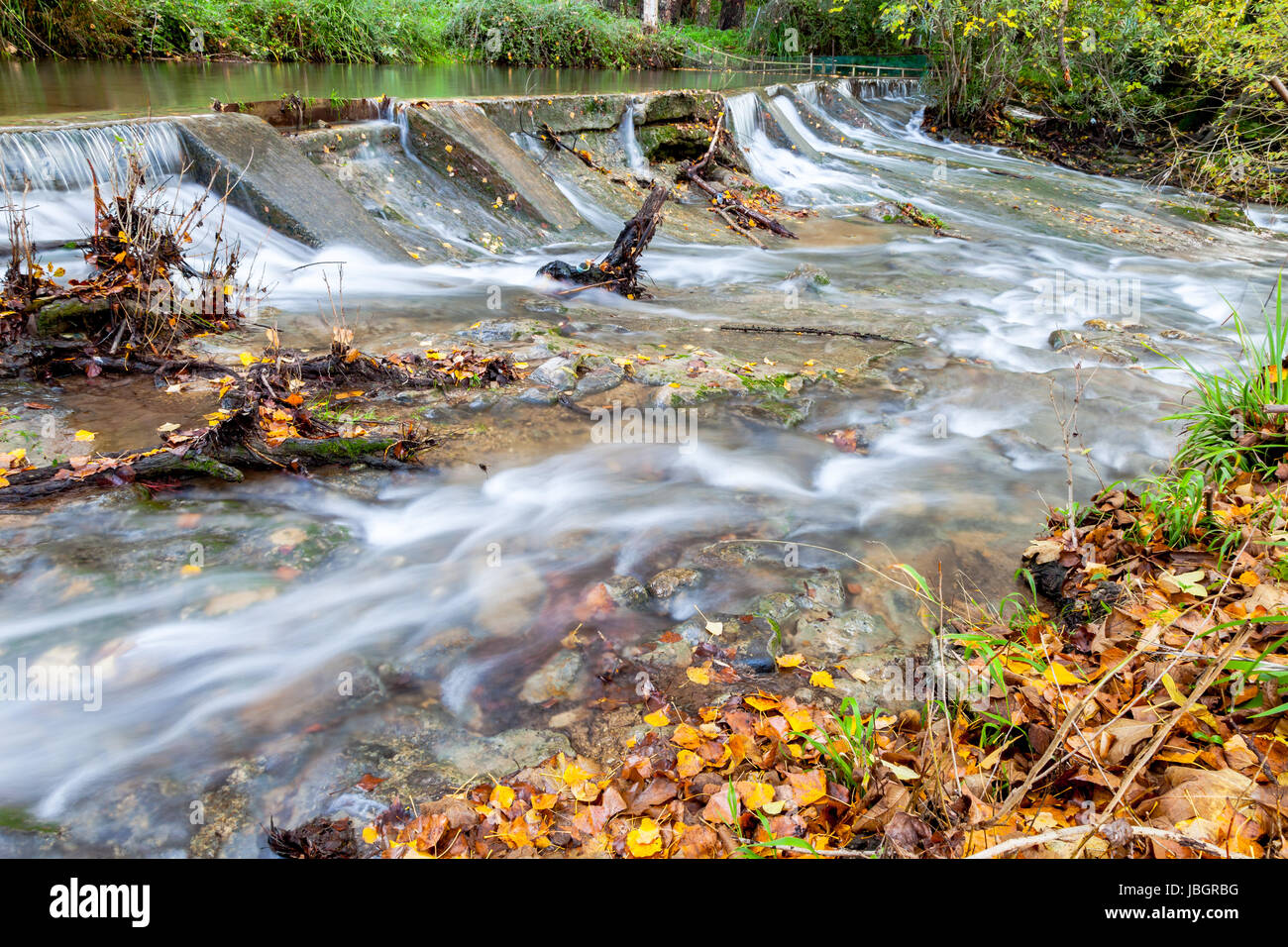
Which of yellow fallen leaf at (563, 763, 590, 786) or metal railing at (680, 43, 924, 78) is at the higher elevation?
metal railing at (680, 43, 924, 78)

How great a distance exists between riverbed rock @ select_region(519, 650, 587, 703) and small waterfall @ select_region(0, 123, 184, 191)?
5.85 meters

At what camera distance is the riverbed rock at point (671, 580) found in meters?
3.68

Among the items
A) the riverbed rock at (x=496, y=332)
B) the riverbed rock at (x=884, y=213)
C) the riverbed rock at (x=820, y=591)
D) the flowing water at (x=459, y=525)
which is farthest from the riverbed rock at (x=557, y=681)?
the riverbed rock at (x=884, y=213)

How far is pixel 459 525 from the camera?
13.8ft

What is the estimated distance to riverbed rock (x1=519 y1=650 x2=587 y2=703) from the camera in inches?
120

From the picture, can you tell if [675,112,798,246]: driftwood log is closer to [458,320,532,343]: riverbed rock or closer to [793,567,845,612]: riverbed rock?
[458,320,532,343]: riverbed rock

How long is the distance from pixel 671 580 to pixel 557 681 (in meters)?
0.85

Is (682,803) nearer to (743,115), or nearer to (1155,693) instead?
(1155,693)

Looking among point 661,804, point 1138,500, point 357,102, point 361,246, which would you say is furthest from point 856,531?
point 357,102

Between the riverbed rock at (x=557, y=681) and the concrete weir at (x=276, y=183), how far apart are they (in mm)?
5906

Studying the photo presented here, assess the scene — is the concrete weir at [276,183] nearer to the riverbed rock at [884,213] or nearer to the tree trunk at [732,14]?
the riverbed rock at [884,213]

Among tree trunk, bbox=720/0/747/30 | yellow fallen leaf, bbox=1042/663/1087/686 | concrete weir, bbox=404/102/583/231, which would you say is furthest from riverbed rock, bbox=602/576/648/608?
tree trunk, bbox=720/0/747/30

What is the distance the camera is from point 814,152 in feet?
52.3
